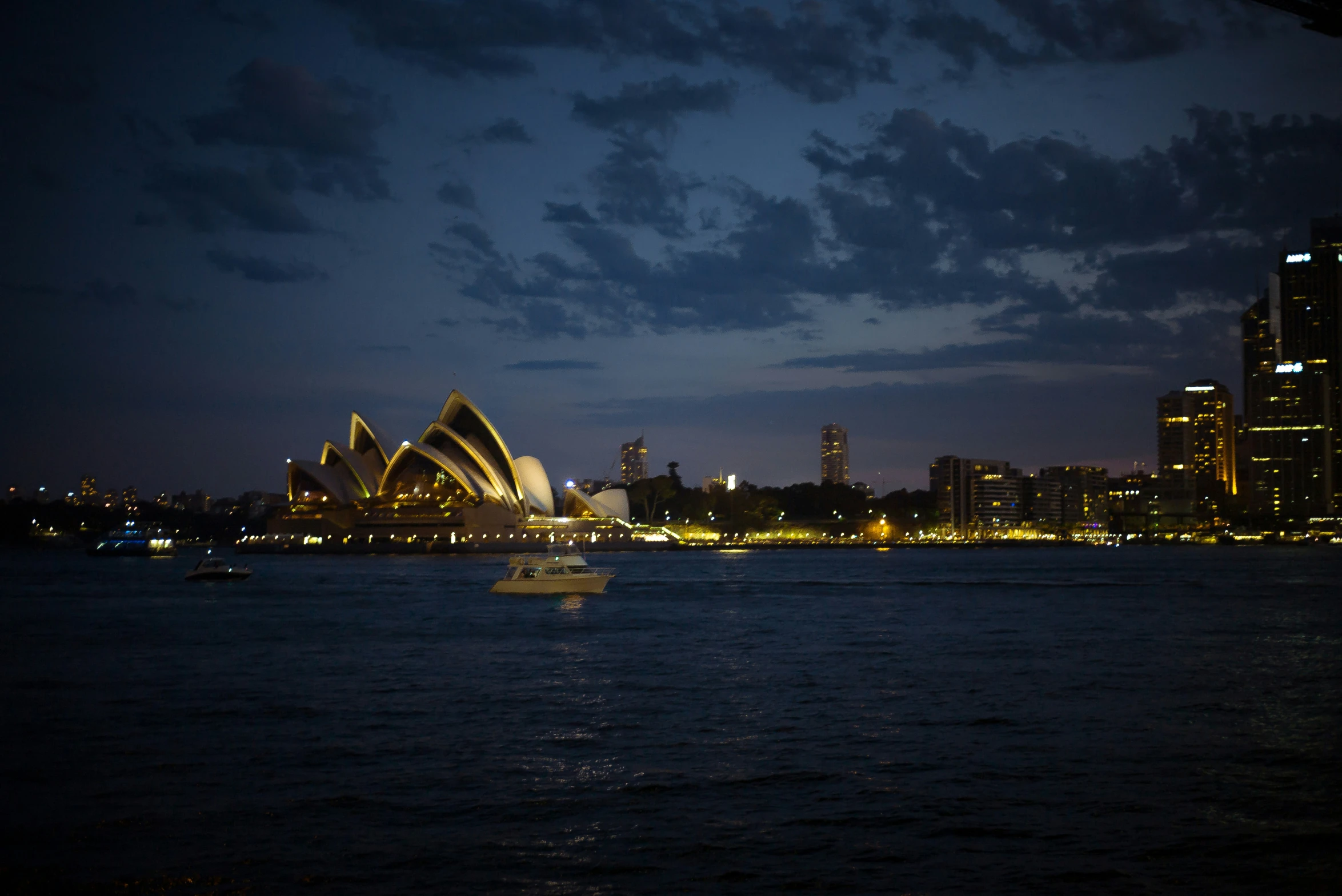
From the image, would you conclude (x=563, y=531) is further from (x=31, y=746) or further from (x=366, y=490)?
(x=31, y=746)

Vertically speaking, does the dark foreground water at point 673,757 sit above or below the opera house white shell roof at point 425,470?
below

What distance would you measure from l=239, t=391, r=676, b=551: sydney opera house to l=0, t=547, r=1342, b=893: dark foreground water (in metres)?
63.1

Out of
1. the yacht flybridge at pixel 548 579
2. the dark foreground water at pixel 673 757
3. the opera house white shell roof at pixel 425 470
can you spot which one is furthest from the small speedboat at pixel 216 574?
the opera house white shell roof at pixel 425 470

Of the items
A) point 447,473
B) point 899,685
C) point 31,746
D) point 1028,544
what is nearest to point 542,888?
point 31,746

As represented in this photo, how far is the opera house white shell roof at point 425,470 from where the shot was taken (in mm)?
92438

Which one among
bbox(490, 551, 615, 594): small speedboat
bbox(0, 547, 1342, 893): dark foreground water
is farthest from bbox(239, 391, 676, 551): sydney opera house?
bbox(0, 547, 1342, 893): dark foreground water

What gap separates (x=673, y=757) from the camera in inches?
506

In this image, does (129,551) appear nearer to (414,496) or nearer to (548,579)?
(414,496)

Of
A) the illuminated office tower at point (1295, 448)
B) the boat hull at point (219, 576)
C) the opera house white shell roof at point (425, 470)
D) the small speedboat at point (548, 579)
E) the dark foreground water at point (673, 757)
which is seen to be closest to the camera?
the dark foreground water at point (673, 757)

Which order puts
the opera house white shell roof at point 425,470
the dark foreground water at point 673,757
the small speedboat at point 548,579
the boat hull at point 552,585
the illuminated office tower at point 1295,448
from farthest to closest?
the illuminated office tower at point 1295,448, the opera house white shell roof at point 425,470, the small speedboat at point 548,579, the boat hull at point 552,585, the dark foreground water at point 673,757

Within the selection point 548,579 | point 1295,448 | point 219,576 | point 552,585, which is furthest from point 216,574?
point 1295,448

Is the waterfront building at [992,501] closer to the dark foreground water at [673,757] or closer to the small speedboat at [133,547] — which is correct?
the small speedboat at [133,547]

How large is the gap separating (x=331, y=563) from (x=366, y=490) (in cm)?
1902

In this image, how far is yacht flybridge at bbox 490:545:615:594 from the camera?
42.1 metres
